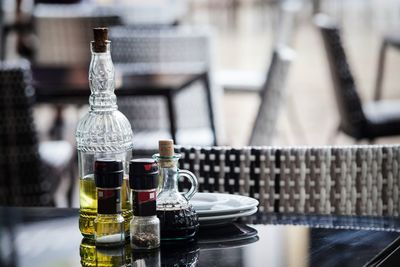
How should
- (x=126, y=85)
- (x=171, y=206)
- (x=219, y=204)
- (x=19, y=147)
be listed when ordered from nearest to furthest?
(x=171, y=206) < (x=219, y=204) < (x=19, y=147) < (x=126, y=85)

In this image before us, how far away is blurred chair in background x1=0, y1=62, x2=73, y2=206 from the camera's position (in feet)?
8.64

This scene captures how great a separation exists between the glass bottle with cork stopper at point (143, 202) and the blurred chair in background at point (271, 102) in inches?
64.9

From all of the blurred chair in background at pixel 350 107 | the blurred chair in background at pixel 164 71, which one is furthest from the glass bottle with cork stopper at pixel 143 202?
the blurred chair in background at pixel 350 107

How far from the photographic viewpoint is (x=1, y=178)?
9.00 ft

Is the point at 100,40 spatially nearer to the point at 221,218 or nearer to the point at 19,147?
the point at 221,218

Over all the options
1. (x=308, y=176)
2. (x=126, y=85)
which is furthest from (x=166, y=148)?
(x=126, y=85)

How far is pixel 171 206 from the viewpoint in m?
1.31

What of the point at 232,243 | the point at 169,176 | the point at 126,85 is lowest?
the point at 232,243

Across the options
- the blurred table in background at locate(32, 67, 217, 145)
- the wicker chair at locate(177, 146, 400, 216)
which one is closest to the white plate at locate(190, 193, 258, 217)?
the wicker chair at locate(177, 146, 400, 216)

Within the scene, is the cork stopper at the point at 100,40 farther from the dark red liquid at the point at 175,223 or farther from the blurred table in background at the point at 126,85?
the blurred table in background at the point at 126,85

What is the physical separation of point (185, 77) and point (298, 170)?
175 centimetres

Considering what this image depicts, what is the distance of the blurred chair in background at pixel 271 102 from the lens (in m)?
2.91

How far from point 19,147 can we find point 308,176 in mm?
1266

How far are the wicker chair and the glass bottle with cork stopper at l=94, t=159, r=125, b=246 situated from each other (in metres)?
0.52
